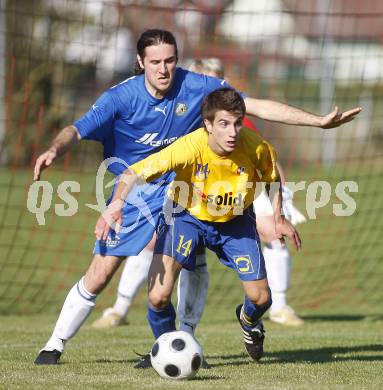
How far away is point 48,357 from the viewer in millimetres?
6090

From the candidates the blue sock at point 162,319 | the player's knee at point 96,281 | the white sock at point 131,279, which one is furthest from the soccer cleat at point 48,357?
the white sock at point 131,279

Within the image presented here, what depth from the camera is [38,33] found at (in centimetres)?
2205

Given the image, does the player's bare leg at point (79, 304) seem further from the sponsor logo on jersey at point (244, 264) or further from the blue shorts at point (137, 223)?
the sponsor logo on jersey at point (244, 264)

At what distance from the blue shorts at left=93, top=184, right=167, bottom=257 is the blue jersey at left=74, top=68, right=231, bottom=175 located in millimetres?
233

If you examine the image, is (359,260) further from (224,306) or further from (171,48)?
(171,48)

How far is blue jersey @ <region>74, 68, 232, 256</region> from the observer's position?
6031mm

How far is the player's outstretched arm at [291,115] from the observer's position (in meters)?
5.60

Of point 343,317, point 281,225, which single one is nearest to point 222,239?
point 281,225

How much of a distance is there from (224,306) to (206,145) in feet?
15.6

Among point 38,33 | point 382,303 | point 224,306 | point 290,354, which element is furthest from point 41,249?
point 38,33

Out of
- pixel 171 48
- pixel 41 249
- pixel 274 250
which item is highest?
pixel 171 48

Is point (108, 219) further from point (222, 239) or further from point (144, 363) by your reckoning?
point (144, 363)

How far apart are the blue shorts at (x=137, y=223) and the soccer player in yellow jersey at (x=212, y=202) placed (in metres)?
0.08

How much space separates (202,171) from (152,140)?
529 mm
